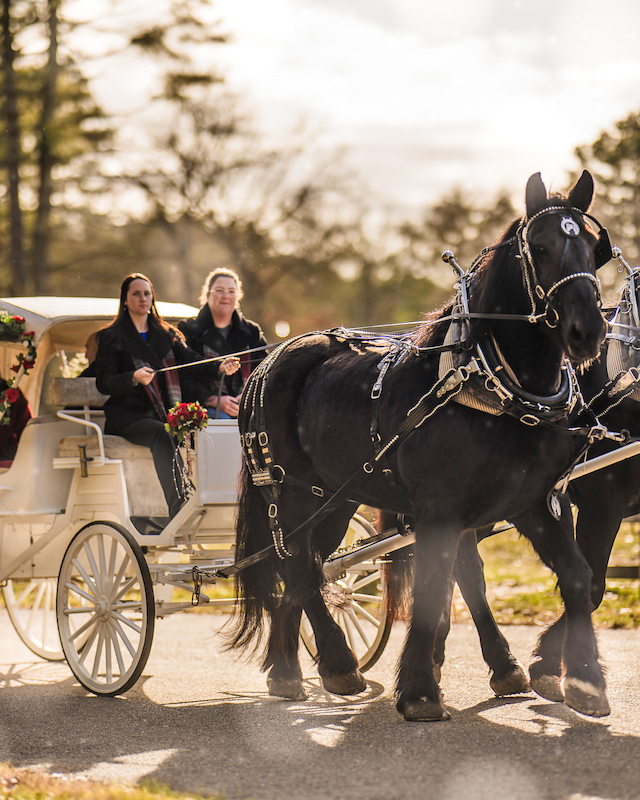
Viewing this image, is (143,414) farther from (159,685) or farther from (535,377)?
(535,377)

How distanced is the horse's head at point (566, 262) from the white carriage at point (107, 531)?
149cm

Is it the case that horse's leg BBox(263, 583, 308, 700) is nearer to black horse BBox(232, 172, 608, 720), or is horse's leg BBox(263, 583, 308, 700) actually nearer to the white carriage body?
black horse BBox(232, 172, 608, 720)

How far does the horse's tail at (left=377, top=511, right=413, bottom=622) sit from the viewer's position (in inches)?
197

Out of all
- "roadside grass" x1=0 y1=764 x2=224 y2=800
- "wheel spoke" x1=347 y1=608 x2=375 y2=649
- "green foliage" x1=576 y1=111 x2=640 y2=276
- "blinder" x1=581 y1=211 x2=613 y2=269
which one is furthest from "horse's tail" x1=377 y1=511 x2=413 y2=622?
"green foliage" x1=576 y1=111 x2=640 y2=276

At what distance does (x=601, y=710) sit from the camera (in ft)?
12.4

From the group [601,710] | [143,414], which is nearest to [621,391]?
[601,710]

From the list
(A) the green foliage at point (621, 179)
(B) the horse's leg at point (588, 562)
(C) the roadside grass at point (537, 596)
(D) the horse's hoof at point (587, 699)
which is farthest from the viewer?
(A) the green foliage at point (621, 179)

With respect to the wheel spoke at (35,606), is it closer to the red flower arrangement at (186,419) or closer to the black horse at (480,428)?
the red flower arrangement at (186,419)

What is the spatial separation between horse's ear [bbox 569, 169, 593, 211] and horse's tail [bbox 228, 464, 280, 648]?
219 centimetres

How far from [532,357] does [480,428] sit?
1.14 feet

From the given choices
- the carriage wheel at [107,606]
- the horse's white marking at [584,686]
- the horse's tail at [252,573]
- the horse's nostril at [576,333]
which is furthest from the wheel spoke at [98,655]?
the horse's nostril at [576,333]

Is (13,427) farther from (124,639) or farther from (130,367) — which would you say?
(124,639)

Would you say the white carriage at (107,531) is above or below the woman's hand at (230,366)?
below

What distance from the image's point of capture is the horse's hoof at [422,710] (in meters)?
3.93
